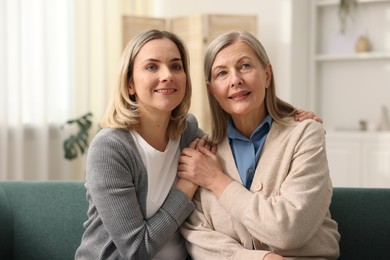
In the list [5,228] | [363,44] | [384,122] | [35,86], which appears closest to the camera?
[5,228]

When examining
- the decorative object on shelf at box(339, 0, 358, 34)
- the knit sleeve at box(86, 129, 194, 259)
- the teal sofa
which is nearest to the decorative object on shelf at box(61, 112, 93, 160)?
the teal sofa

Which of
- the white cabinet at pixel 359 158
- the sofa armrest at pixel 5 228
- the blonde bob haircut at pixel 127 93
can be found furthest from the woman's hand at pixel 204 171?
the white cabinet at pixel 359 158

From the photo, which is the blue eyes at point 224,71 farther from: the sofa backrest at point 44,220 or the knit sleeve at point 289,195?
the sofa backrest at point 44,220

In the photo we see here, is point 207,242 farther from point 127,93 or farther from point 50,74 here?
point 50,74

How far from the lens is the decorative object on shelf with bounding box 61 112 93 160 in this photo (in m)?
4.55

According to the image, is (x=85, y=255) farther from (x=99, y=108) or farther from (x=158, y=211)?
(x=99, y=108)

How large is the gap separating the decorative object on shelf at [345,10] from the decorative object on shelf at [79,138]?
2.49 m

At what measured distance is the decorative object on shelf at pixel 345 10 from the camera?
525 centimetres

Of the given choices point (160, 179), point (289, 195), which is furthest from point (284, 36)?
point (289, 195)

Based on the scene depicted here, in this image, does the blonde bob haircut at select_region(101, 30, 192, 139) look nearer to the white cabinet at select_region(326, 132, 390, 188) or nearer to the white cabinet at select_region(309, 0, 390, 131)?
the white cabinet at select_region(326, 132, 390, 188)

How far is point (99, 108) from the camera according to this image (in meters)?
5.15

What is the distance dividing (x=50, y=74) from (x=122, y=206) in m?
3.13

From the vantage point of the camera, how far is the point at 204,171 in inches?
76.0

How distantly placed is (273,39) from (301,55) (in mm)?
308
